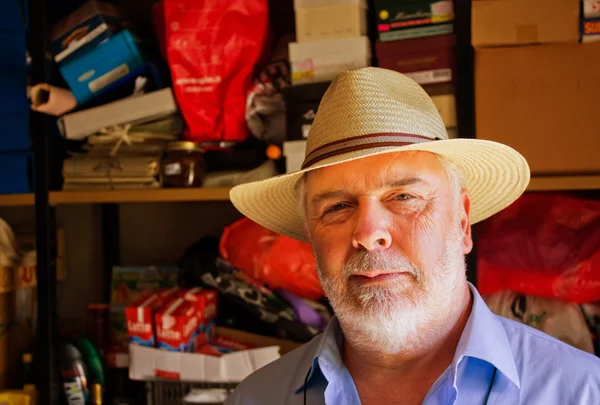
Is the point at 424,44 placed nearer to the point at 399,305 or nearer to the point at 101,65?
the point at 399,305

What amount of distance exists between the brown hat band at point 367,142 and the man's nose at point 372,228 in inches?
3.9

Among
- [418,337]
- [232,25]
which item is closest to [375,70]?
[418,337]

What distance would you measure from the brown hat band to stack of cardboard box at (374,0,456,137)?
559mm

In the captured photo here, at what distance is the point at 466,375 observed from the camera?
934 mm

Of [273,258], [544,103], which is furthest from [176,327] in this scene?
[544,103]

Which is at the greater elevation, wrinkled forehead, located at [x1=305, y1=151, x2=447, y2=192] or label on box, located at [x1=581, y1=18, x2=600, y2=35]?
label on box, located at [x1=581, y1=18, x2=600, y2=35]

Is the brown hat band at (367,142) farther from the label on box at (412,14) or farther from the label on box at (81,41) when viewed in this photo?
the label on box at (81,41)

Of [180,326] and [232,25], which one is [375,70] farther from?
[180,326]

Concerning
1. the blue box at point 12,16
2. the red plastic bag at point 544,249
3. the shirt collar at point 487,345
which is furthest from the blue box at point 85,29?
the shirt collar at point 487,345

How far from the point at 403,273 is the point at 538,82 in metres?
0.73

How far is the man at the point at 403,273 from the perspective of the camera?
922 mm

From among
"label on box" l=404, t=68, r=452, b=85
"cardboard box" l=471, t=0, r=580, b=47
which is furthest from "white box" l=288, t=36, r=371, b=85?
"cardboard box" l=471, t=0, r=580, b=47

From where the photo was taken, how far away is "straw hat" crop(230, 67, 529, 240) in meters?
0.98

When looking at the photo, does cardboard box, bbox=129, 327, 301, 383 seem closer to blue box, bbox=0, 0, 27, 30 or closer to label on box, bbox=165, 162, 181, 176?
label on box, bbox=165, 162, 181, 176
